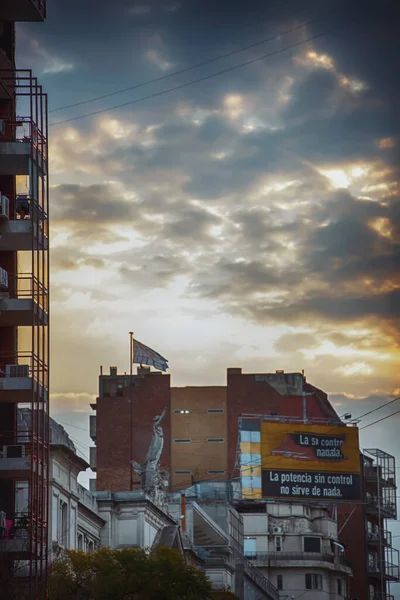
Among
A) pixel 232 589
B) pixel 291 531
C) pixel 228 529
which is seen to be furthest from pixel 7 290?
pixel 291 531

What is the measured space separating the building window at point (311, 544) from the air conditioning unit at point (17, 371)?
8012 cm

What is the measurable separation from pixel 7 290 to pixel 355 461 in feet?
248

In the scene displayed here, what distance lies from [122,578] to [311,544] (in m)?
79.5

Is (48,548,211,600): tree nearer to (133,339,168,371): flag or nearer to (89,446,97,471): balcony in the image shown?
(133,339,168,371): flag

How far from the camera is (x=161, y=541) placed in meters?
81.2

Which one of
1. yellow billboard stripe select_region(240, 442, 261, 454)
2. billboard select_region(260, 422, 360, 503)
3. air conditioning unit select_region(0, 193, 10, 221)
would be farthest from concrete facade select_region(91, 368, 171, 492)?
air conditioning unit select_region(0, 193, 10, 221)

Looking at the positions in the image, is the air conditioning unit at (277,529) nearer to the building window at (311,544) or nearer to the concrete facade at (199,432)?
the building window at (311,544)

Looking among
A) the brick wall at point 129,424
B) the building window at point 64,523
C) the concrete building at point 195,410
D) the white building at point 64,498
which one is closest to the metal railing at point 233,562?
the concrete building at point 195,410

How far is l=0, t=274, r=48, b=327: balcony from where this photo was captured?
5797 centimetres

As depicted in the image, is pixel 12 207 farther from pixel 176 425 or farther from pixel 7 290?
pixel 176 425

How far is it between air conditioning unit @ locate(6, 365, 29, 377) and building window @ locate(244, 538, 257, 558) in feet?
251

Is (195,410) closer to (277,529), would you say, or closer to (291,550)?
A: (277,529)

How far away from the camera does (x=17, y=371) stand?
57.7m

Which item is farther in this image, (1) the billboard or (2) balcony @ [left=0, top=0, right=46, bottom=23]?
(1) the billboard
